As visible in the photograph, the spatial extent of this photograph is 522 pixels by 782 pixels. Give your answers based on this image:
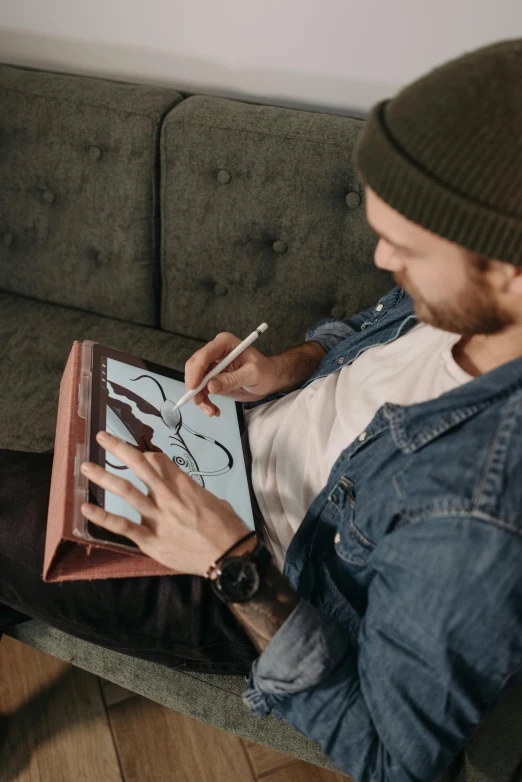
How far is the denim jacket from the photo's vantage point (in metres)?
0.59

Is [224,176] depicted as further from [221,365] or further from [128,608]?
[128,608]

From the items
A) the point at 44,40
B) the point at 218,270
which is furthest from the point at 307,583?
the point at 44,40

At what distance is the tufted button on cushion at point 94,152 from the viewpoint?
1.32 meters

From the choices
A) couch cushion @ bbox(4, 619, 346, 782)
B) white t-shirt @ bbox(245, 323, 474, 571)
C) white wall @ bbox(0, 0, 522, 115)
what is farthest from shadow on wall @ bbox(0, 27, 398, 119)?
couch cushion @ bbox(4, 619, 346, 782)

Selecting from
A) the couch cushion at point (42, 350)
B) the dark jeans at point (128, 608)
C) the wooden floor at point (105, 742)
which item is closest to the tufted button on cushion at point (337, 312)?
the couch cushion at point (42, 350)

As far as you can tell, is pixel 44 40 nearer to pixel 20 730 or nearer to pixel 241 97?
pixel 241 97

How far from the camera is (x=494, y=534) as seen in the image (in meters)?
0.59

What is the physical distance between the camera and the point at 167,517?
0.70m

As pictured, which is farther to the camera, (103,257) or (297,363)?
(103,257)

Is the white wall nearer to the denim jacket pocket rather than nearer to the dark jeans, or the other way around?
the denim jacket pocket

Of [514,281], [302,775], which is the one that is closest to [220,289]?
[514,281]

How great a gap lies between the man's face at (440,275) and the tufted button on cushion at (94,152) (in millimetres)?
837

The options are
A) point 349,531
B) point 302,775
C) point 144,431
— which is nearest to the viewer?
point 349,531

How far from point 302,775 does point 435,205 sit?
109 cm
